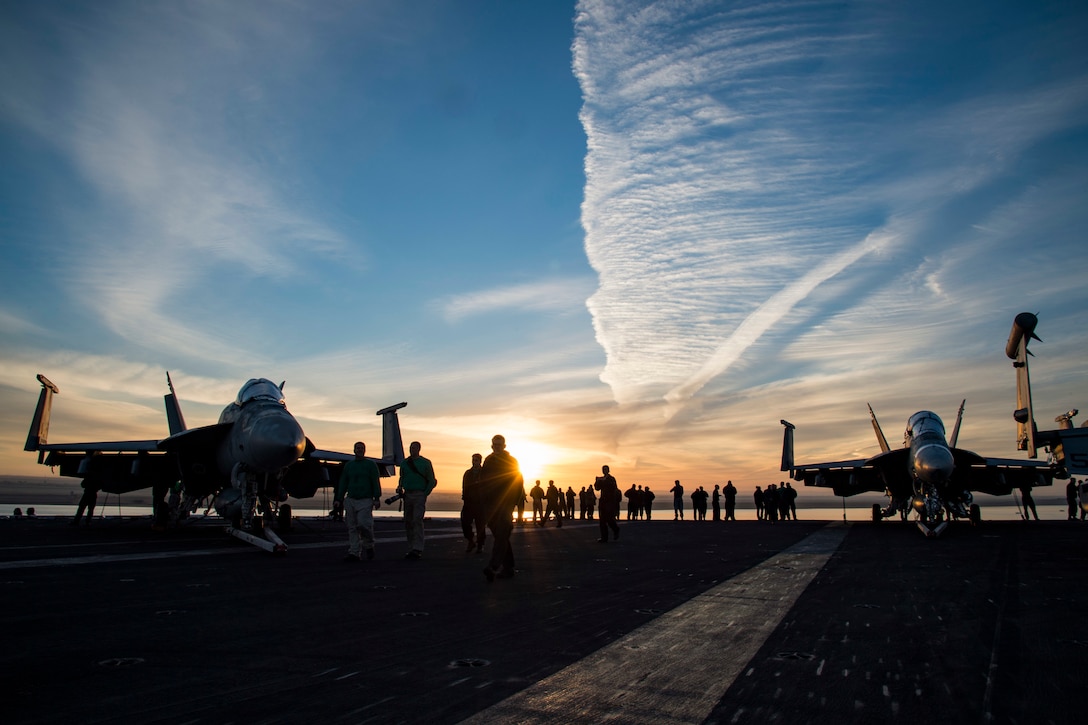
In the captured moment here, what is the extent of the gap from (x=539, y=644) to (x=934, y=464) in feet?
58.3

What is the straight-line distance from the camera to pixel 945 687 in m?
3.66

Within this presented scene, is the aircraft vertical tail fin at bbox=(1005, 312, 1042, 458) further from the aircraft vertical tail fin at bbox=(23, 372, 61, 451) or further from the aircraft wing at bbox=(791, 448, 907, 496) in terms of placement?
the aircraft vertical tail fin at bbox=(23, 372, 61, 451)

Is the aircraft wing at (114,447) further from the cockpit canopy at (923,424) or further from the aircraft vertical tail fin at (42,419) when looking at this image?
the cockpit canopy at (923,424)

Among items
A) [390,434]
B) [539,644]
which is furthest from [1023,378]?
[539,644]

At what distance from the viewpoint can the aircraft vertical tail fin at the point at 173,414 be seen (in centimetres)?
2264

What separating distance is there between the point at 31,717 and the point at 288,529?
18.5 metres

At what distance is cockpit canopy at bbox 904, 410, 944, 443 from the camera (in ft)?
68.1

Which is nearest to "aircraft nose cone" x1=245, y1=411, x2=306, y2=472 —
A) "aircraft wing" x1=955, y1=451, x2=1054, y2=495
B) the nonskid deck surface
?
the nonskid deck surface

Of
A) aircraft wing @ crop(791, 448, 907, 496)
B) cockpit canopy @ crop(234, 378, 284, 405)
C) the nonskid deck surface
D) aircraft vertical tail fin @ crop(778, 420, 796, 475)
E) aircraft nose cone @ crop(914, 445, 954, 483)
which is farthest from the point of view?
aircraft vertical tail fin @ crop(778, 420, 796, 475)

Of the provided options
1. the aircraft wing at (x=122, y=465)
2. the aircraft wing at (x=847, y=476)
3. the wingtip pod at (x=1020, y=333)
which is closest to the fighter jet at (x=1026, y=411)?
the wingtip pod at (x=1020, y=333)

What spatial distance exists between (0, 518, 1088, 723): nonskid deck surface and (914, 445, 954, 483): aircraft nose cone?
9.18 m

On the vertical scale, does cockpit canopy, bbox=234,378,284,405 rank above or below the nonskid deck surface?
above

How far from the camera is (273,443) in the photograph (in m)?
13.0

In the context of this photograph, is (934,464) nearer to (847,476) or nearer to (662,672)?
(847,476)
